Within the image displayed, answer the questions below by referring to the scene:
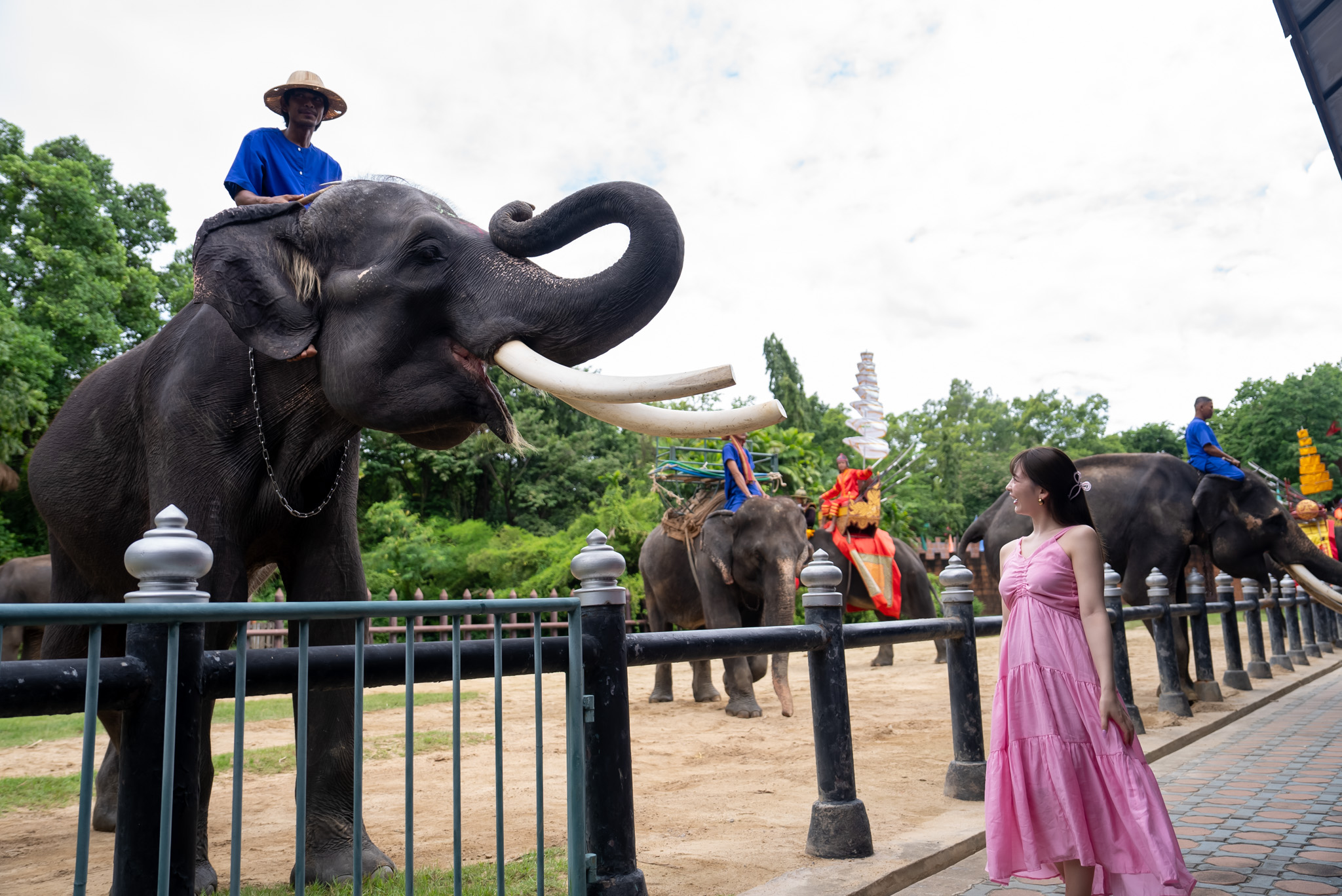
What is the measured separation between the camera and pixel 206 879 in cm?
293

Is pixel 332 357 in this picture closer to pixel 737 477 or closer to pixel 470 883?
pixel 470 883

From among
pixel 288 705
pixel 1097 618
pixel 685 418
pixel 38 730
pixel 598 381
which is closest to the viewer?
pixel 685 418

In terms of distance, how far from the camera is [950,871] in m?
3.59

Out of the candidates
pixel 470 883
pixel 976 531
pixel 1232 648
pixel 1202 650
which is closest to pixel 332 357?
pixel 470 883

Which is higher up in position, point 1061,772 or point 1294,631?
point 1061,772

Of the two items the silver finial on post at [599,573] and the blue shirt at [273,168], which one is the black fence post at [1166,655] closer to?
the silver finial on post at [599,573]

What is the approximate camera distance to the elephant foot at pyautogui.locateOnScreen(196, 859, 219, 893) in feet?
9.48

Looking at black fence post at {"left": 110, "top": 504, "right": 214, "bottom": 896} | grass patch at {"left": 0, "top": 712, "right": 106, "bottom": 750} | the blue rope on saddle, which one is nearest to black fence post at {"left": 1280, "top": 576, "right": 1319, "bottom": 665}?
the blue rope on saddle

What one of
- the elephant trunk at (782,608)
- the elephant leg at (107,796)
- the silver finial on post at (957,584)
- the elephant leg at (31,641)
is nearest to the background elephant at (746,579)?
the elephant trunk at (782,608)

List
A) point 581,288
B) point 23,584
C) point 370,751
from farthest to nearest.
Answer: point 23,584
point 370,751
point 581,288

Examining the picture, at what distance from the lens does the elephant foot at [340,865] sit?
3.24 metres

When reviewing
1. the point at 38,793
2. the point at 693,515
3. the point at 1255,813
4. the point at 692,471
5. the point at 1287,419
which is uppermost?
the point at 1287,419

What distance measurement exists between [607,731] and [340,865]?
142 centimetres

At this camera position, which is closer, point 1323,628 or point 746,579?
point 746,579
